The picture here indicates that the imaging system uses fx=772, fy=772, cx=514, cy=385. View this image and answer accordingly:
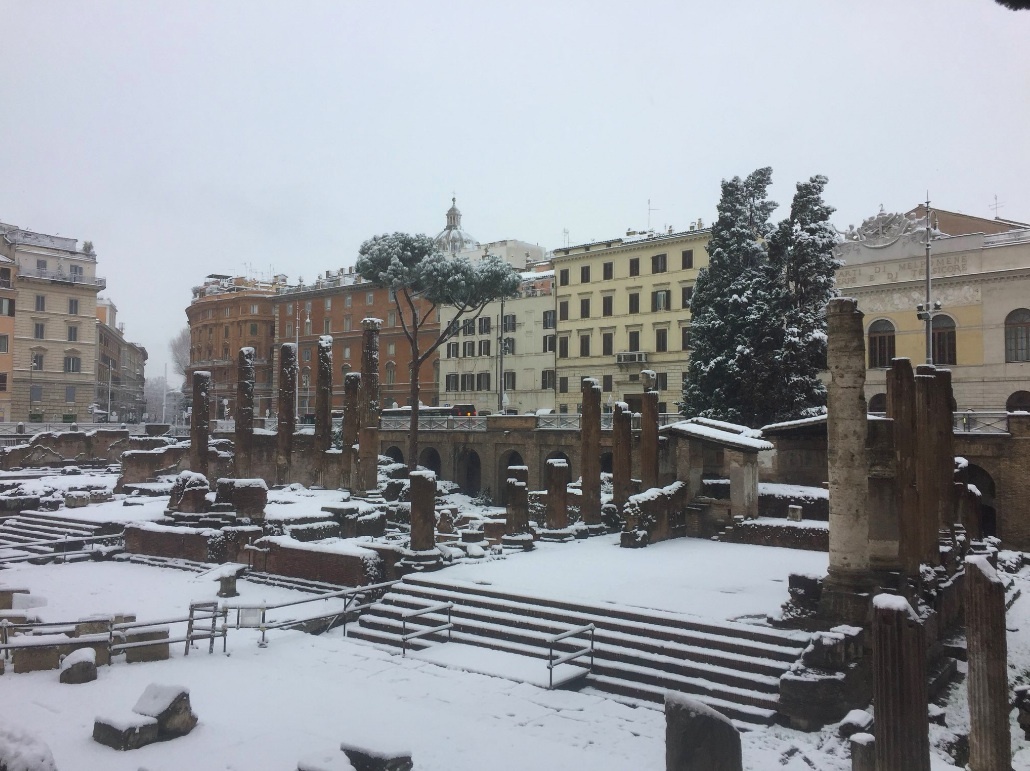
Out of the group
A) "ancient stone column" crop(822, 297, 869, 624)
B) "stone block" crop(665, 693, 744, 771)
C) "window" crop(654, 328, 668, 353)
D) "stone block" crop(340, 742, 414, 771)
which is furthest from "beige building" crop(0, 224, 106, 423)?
"stone block" crop(665, 693, 744, 771)

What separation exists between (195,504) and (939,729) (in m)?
18.3

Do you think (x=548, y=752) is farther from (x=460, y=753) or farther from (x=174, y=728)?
(x=174, y=728)

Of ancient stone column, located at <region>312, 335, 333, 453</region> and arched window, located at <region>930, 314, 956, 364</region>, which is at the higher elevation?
arched window, located at <region>930, 314, 956, 364</region>

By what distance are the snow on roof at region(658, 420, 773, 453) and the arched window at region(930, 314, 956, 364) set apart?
18416mm

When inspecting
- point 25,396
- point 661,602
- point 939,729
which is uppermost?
point 25,396

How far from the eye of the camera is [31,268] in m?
48.2

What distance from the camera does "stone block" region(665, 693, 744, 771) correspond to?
22.4ft

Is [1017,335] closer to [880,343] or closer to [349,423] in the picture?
[880,343]

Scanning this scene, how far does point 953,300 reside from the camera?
3312cm

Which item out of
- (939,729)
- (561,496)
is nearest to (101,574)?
(561,496)

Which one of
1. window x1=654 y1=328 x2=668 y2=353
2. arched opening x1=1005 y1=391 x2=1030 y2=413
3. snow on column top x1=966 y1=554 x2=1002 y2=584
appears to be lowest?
snow on column top x1=966 y1=554 x2=1002 y2=584

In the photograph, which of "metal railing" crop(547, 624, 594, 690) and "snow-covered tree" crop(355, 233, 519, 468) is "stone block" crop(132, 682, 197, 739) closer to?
"metal railing" crop(547, 624, 594, 690)

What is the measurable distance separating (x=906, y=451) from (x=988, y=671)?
212 inches

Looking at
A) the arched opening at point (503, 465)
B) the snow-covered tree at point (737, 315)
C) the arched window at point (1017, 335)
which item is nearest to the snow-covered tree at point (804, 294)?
the snow-covered tree at point (737, 315)
